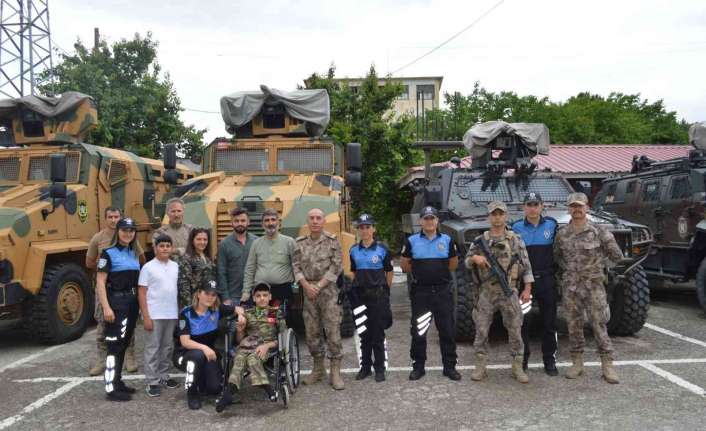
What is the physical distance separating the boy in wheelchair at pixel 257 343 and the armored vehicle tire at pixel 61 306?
308cm

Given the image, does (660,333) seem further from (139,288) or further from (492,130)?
(139,288)

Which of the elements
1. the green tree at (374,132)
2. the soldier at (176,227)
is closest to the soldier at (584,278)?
the soldier at (176,227)

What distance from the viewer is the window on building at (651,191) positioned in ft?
29.3

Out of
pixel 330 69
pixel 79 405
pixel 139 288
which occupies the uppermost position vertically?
pixel 330 69

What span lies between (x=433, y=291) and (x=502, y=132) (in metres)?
3.47

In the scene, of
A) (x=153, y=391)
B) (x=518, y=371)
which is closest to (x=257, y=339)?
(x=153, y=391)

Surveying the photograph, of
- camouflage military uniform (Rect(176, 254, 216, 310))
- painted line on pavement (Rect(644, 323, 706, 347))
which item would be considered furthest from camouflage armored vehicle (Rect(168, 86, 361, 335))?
painted line on pavement (Rect(644, 323, 706, 347))

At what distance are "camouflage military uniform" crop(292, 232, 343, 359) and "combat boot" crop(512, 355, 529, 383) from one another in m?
1.46

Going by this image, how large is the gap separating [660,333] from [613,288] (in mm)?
1282

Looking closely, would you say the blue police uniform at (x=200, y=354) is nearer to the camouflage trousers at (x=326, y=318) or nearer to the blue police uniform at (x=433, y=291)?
the camouflage trousers at (x=326, y=318)

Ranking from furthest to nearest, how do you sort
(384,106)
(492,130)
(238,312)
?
1. (384,106)
2. (492,130)
3. (238,312)

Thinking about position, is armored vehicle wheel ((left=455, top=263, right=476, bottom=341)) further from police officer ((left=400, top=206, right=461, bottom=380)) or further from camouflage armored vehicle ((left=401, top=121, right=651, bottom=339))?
police officer ((left=400, top=206, right=461, bottom=380))

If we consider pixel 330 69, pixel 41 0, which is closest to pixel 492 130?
pixel 330 69

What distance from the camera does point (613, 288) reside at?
18.4 feet
